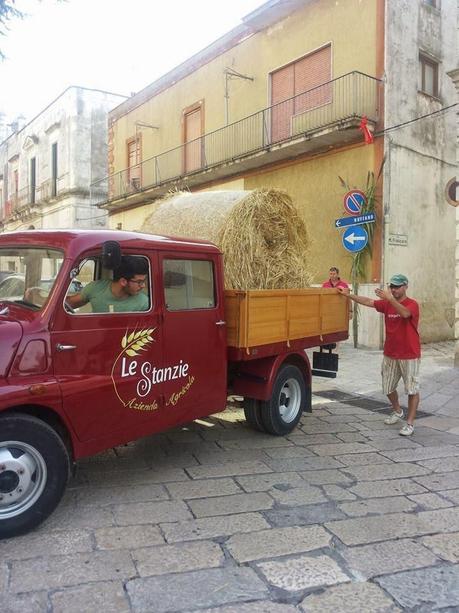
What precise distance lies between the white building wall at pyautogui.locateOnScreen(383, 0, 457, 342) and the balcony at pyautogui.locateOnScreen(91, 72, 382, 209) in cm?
75

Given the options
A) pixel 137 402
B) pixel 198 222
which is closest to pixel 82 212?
pixel 198 222

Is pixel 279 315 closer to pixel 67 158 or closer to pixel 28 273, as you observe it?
pixel 28 273

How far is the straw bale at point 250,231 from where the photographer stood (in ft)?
17.4

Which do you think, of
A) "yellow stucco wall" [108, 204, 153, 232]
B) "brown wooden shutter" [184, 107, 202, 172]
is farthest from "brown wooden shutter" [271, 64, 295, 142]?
"yellow stucco wall" [108, 204, 153, 232]

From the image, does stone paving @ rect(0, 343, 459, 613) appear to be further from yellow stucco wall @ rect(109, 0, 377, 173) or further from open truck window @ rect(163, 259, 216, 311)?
yellow stucco wall @ rect(109, 0, 377, 173)

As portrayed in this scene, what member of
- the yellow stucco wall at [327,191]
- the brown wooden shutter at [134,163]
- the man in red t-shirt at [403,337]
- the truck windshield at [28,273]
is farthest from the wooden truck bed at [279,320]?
the brown wooden shutter at [134,163]

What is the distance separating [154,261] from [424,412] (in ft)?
14.4

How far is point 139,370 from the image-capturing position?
4039 mm

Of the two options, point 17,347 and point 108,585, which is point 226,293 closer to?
point 17,347

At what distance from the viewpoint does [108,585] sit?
113 inches

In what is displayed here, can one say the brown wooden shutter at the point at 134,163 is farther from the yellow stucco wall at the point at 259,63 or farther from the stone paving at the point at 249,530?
the stone paving at the point at 249,530

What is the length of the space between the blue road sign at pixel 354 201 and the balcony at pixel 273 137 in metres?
1.62

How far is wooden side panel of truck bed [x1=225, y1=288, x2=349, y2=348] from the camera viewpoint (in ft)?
15.9

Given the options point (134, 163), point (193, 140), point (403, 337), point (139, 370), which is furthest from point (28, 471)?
point (134, 163)
